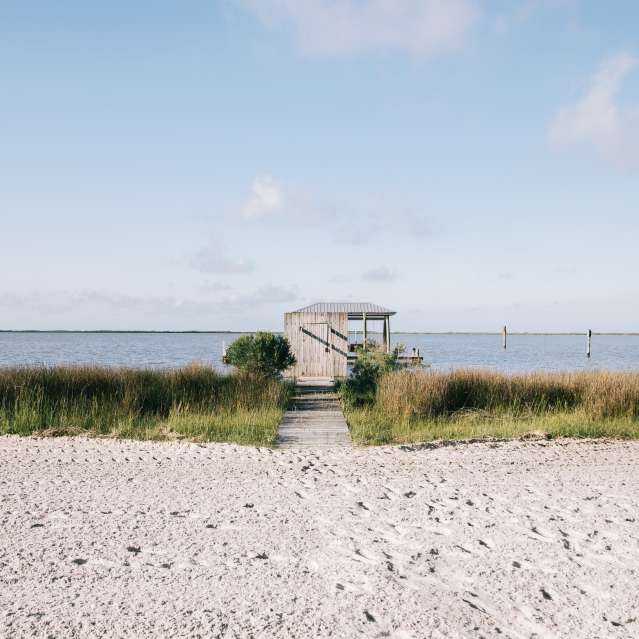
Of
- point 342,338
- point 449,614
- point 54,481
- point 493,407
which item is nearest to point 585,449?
point 493,407

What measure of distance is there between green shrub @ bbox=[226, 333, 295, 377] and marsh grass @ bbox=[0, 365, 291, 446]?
1744 millimetres

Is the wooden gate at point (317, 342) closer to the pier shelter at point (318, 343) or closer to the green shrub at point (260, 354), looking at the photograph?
the pier shelter at point (318, 343)

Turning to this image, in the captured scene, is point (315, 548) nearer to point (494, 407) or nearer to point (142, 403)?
point (142, 403)

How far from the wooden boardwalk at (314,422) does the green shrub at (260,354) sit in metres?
0.93

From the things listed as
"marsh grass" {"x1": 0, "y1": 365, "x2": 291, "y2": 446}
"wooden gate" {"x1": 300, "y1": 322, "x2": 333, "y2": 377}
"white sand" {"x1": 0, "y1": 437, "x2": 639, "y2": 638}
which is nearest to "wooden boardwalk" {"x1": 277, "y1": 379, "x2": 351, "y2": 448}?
"marsh grass" {"x1": 0, "y1": 365, "x2": 291, "y2": 446}

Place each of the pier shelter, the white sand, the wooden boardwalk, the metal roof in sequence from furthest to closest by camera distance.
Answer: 1. the metal roof
2. the pier shelter
3. the wooden boardwalk
4. the white sand

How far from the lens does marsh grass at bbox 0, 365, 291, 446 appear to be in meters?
8.86

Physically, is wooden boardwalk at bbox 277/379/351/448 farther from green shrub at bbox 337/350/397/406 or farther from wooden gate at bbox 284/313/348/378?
wooden gate at bbox 284/313/348/378

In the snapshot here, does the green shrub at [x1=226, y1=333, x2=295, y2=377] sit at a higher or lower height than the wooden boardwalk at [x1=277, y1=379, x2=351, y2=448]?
higher

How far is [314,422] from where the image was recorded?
9680 mm

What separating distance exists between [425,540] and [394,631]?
4.42 ft

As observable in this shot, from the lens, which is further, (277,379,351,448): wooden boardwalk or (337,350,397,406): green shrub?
(337,350,397,406): green shrub

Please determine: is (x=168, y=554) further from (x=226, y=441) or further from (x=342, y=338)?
(x=342, y=338)

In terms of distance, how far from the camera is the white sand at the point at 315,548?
3.41m
